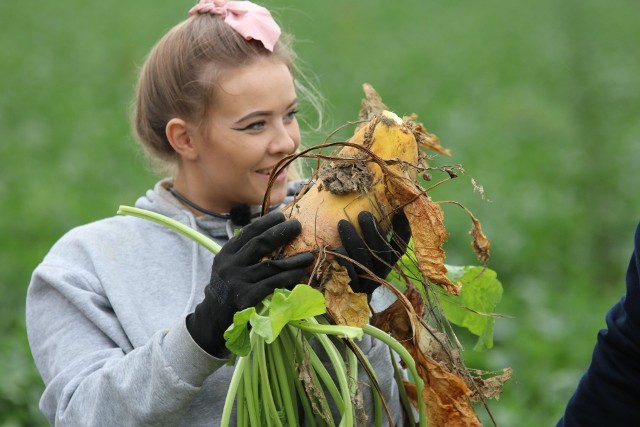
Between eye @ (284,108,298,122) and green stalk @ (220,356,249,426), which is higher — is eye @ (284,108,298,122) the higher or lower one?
the higher one

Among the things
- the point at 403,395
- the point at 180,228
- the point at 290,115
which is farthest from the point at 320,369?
the point at 290,115

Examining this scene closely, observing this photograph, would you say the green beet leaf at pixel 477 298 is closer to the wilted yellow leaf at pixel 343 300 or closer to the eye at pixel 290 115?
the wilted yellow leaf at pixel 343 300

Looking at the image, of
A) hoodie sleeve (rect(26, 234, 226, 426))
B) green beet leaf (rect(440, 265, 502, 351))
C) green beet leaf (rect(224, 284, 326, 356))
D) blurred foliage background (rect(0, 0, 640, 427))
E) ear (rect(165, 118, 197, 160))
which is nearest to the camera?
green beet leaf (rect(224, 284, 326, 356))

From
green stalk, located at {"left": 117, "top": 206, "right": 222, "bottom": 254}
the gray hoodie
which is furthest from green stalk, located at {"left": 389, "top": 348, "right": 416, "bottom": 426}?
green stalk, located at {"left": 117, "top": 206, "right": 222, "bottom": 254}

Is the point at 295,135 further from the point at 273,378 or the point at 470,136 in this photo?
the point at 470,136

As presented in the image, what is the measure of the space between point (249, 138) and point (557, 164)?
6341 mm

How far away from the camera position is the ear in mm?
2221

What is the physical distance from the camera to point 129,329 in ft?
6.69

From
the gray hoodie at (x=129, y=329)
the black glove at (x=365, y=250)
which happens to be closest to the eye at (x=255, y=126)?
the gray hoodie at (x=129, y=329)

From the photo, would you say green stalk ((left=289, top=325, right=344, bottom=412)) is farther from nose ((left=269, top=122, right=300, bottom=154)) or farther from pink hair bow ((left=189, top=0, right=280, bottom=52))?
pink hair bow ((left=189, top=0, right=280, bottom=52))

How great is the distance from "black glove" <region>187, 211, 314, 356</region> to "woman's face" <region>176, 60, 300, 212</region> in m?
0.29

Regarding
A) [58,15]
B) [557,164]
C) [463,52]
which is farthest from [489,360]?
[58,15]

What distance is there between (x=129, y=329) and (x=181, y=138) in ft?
1.50

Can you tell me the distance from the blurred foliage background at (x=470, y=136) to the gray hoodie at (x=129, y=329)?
443mm
